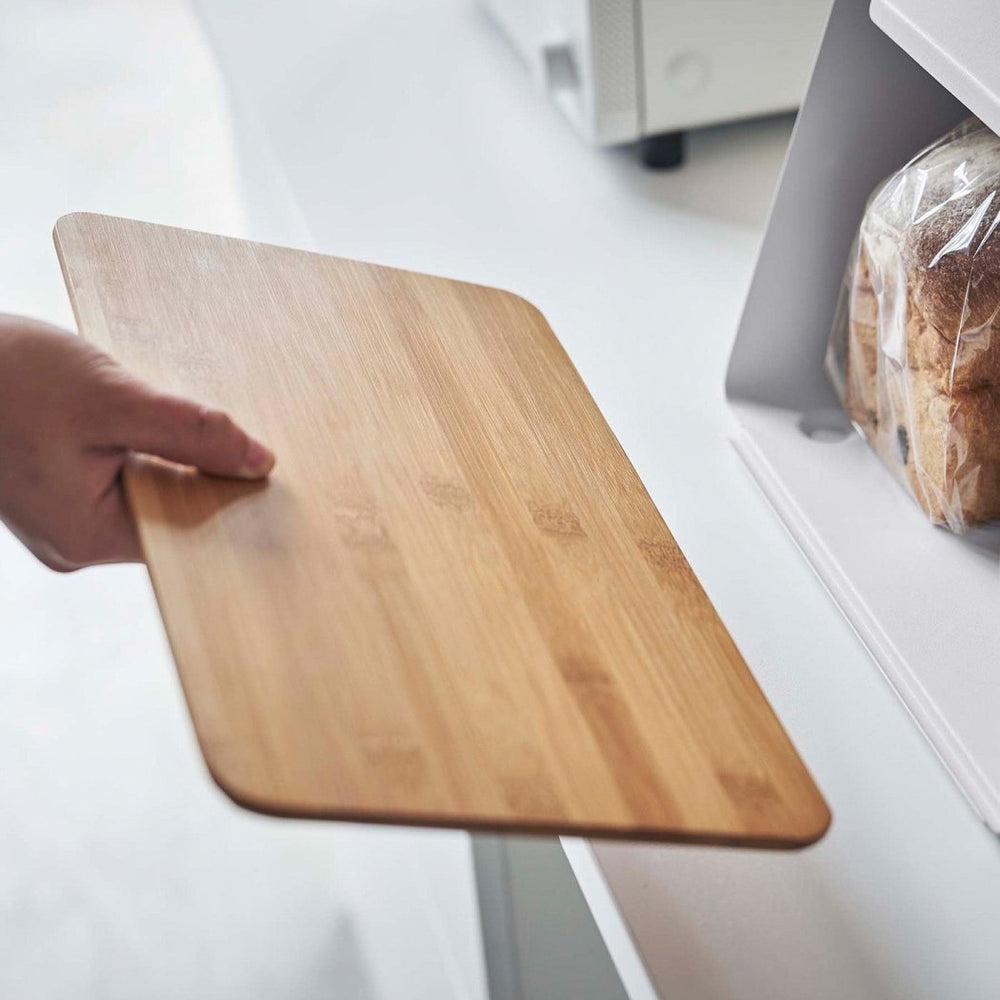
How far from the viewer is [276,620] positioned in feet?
1.39

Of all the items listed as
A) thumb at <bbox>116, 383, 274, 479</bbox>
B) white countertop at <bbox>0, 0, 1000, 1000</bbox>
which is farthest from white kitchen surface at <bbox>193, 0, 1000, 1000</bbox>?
thumb at <bbox>116, 383, 274, 479</bbox>

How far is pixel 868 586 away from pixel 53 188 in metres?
1.93

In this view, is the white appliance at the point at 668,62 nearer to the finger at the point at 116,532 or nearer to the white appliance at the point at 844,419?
the white appliance at the point at 844,419

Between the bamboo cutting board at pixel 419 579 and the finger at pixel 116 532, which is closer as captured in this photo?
the bamboo cutting board at pixel 419 579

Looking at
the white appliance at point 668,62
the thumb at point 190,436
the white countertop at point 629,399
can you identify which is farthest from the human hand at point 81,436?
the white appliance at point 668,62

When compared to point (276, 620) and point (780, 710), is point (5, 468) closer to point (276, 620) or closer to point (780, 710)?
point (276, 620)

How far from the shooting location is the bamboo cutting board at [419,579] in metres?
0.39

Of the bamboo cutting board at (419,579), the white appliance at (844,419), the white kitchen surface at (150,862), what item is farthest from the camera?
the white kitchen surface at (150,862)

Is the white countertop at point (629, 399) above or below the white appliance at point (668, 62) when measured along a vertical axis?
below

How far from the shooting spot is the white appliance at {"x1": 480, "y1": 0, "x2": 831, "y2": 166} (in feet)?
3.14

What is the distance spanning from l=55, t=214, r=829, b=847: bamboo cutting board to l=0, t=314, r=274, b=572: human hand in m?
0.02

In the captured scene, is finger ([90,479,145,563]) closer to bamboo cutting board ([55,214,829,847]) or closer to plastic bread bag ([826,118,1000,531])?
bamboo cutting board ([55,214,829,847])

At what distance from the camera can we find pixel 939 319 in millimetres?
570

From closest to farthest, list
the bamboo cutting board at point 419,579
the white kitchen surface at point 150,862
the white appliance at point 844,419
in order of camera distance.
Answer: the bamboo cutting board at point 419,579
the white appliance at point 844,419
the white kitchen surface at point 150,862
